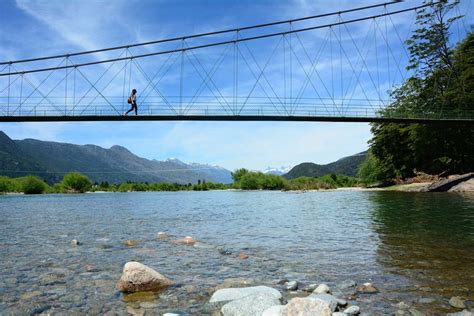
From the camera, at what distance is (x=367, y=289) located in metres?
6.45

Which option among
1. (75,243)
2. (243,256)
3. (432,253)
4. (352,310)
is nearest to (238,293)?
(352,310)

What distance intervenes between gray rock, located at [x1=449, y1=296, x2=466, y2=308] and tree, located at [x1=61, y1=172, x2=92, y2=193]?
4918 inches

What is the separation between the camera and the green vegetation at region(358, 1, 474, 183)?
45.8 metres

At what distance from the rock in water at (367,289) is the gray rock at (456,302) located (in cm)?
113

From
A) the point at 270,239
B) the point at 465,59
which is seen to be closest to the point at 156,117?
the point at 270,239

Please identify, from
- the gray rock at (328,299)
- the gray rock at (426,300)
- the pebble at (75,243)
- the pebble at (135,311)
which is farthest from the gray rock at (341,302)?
the pebble at (75,243)

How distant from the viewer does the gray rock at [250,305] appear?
5.14 meters

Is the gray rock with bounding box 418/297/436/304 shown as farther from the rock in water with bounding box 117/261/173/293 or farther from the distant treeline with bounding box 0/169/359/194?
the distant treeline with bounding box 0/169/359/194

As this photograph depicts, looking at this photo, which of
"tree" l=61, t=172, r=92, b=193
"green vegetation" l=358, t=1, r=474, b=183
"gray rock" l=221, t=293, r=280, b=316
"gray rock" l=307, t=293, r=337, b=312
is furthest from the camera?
"tree" l=61, t=172, r=92, b=193

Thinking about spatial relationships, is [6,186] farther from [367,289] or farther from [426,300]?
[426,300]

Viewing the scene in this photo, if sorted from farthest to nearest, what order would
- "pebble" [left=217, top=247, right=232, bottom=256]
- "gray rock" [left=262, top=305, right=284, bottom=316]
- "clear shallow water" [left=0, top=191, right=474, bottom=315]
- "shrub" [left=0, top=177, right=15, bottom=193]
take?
"shrub" [left=0, top=177, right=15, bottom=193]
"pebble" [left=217, top=247, right=232, bottom=256]
"clear shallow water" [left=0, top=191, right=474, bottom=315]
"gray rock" [left=262, top=305, right=284, bottom=316]

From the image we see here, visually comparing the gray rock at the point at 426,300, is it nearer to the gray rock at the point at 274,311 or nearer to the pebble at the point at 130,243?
the gray rock at the point at 274,311

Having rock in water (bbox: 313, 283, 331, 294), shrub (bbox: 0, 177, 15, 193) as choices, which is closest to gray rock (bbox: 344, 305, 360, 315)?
rock in water (bbox: 313, 283, 331, 294)

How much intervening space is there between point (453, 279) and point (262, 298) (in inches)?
163
